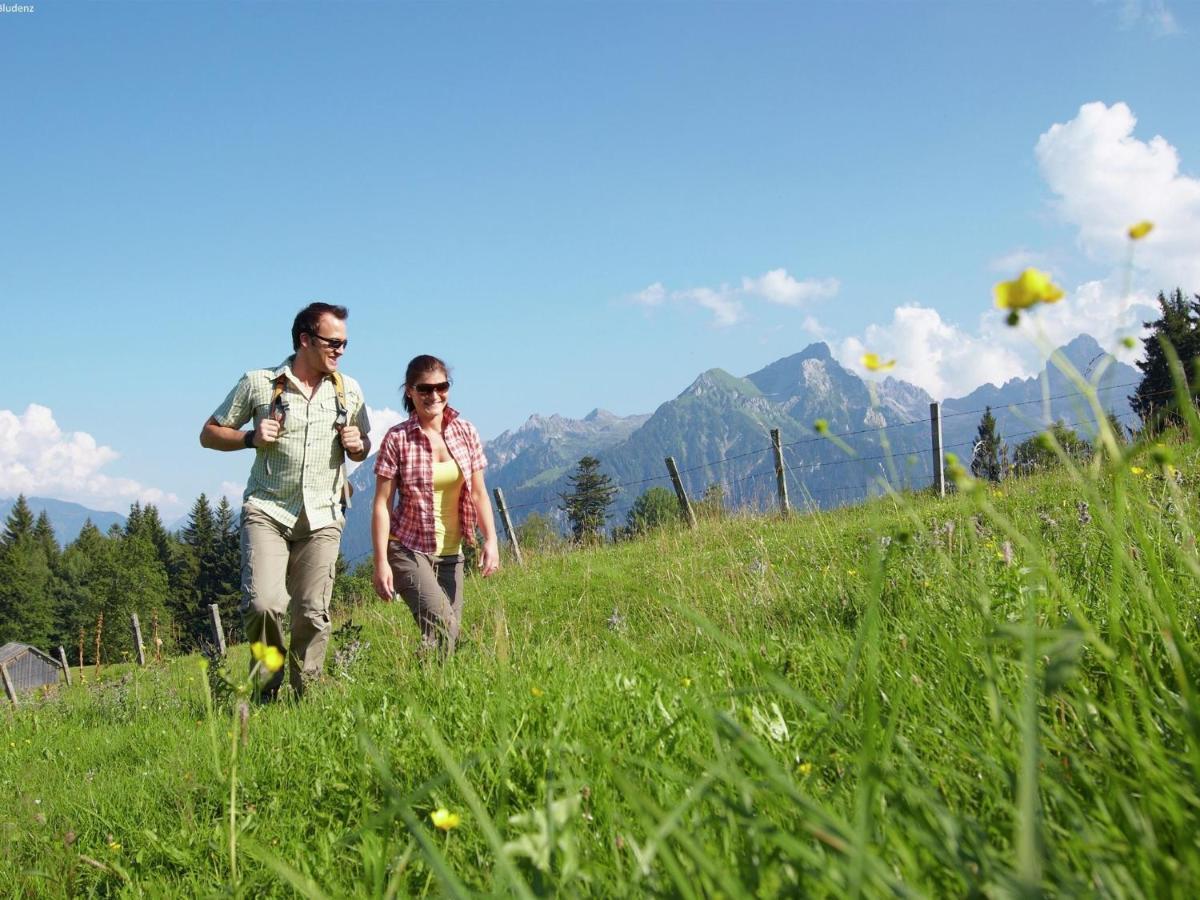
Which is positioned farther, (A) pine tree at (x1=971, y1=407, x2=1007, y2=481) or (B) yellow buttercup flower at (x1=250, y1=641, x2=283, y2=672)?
(A) pine tree at (x1=971, y1=407, x2=1007, y2=481)

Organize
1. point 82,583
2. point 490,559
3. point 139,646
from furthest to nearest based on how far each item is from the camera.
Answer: point 82,583, point 139,646, point 490,559

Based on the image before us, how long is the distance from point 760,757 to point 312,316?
17.6 feet

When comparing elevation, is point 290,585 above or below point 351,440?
below

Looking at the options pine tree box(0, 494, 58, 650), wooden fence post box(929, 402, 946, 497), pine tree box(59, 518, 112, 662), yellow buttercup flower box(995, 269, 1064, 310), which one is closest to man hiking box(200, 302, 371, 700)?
yellow buttercup flower box(995, 269, 1064, 310)

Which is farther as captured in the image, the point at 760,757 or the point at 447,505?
Result: the point at 447,505

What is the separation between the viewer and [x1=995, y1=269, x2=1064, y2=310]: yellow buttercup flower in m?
0.93

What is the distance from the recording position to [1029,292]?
932 millimetres

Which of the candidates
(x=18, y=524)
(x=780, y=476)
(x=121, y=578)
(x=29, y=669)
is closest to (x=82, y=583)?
(x=18, y=524)

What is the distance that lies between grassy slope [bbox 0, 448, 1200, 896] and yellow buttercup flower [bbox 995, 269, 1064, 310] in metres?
0.24

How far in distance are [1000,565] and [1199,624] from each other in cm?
81

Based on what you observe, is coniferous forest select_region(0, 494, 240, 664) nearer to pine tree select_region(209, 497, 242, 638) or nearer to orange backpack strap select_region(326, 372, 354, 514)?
pine tree select_region(209, 497, 242, 638)

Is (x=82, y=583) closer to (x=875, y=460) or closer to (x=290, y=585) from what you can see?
(x=290, y=585)

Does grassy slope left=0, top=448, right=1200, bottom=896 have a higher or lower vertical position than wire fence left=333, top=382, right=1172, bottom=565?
lower

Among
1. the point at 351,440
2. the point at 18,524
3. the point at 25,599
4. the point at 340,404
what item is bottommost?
the point at 25,599
